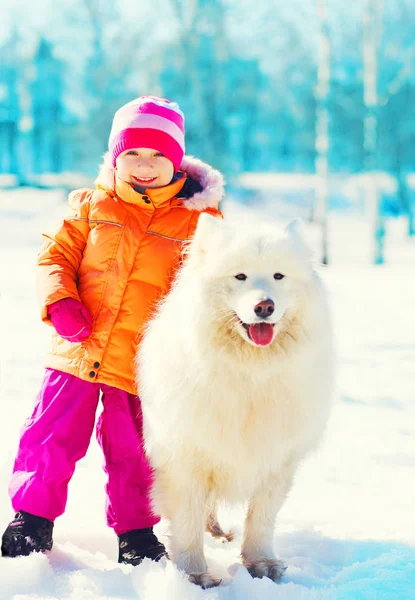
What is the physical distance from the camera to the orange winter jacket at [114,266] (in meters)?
2.50

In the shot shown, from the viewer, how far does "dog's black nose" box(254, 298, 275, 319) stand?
1999 mm

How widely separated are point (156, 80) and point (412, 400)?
578 inches

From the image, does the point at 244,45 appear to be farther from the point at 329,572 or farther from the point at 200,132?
the point at 329,572

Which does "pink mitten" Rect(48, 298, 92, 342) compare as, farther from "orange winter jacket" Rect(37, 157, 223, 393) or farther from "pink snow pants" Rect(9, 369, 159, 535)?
"pink snow pants" Rect(9, 369, 159, 535)

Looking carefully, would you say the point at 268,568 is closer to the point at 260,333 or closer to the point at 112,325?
the point at 260,333

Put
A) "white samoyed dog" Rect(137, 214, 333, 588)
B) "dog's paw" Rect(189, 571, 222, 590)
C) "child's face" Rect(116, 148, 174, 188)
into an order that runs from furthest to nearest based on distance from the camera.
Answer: "child's face" Rect(116, 148, 174, 188) < "dog's paw" Rect(189, 571, 222, 590) < "white samoyed dog" Rect(137, 214, 333, 588)

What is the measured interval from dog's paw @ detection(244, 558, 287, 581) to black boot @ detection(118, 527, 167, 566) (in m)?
0.36

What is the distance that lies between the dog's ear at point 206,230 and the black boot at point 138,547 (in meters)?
1.18

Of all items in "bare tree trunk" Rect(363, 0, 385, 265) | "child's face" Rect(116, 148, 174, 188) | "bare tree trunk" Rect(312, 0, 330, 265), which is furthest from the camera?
"bare tree trunk" Rect(363, 0, 385, 265)

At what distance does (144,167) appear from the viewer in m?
2.59

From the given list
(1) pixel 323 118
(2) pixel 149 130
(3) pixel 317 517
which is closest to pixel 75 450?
(3) pixel 317 517

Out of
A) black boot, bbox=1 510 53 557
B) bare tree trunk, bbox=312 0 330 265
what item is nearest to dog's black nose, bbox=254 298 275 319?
black boot, bbox=1 510 53 557

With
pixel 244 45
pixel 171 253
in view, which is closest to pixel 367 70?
pixel 244 45

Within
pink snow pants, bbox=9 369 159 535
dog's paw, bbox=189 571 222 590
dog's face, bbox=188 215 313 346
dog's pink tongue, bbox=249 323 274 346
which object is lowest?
dog's paw, bbox=189 571 222 590
